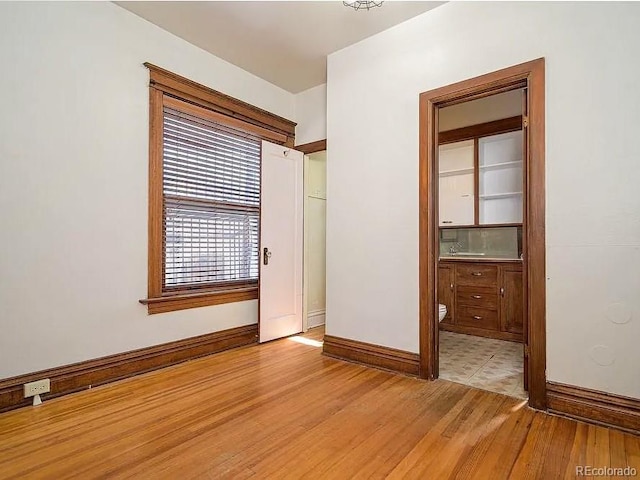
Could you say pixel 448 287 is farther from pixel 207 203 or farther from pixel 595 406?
pixel 207 203

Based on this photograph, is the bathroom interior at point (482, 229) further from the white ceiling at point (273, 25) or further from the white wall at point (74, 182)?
the white wall at point (74, 182)

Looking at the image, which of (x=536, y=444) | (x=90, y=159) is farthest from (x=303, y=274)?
(x=536, y=444)

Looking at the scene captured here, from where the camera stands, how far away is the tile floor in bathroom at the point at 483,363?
8.48ft

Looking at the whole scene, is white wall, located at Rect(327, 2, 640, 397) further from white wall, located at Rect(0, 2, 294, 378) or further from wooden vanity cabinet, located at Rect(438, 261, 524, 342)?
white wall, located at Rect(0, 2, 294, 378)

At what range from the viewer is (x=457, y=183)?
464cm

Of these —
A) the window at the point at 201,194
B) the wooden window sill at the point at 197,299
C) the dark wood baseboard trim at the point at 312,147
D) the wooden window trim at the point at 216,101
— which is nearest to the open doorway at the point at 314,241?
the dark wood baseboard trim at the point at 312,147

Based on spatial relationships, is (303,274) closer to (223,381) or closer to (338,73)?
(223,381)

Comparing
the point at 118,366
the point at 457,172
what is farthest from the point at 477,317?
the point at 118,366

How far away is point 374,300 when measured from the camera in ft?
9.86

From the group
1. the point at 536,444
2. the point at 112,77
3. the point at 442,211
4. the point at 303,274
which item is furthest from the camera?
the point at 442,211

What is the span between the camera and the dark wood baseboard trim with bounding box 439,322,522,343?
12.5 feet

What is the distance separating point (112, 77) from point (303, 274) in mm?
2636

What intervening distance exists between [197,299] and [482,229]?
3.72 m

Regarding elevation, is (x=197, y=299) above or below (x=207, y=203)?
below
